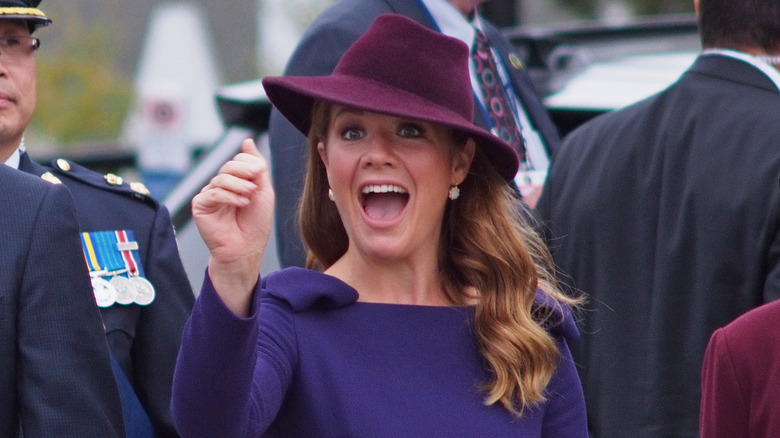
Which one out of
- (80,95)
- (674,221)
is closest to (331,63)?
(674,221)

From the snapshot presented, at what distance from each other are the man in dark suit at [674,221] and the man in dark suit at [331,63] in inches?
16.6

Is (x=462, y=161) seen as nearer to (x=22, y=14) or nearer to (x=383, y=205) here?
(x=383, y=205)

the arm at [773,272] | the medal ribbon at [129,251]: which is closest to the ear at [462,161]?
the arm at [773,272]

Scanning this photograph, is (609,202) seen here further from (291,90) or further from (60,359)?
(60,359)

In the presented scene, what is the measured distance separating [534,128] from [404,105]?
168 cm

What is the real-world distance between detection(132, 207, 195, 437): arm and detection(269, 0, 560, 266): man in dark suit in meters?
0.35

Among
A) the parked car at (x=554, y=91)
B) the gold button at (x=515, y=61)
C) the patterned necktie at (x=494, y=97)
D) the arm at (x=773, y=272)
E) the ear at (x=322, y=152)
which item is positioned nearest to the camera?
the ear at (x=322, y=152)

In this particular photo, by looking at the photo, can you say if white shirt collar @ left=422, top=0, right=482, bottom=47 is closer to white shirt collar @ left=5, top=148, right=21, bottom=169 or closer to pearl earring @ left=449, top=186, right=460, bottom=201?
pearl earring @ left=449, top=186, right=460, bottom=201

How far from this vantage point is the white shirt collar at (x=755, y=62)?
11.6ft

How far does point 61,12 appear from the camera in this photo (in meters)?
27.6

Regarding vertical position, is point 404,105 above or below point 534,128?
above

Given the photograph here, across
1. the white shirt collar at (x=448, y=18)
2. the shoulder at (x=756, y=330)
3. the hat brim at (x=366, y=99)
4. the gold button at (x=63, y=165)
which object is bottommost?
the gold button at (x=63, y=165)

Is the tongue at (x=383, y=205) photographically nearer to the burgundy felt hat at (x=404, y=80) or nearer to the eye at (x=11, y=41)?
the burgundy felt hat at (x=404, y=80)

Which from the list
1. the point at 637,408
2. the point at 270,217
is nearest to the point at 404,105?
the point at 270,217
